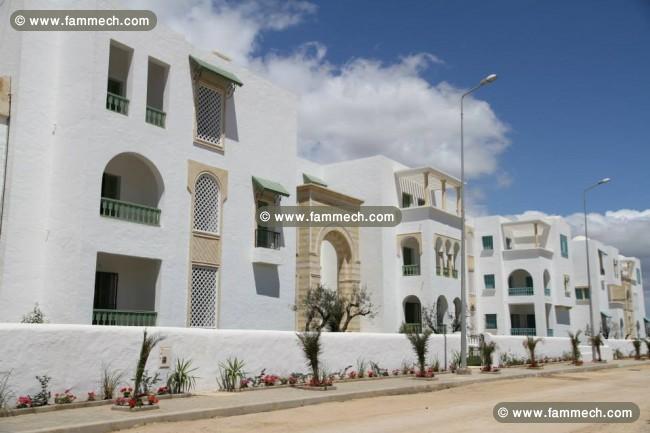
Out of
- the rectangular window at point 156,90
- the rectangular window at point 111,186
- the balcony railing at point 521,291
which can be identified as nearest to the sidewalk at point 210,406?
the rectangular window at point 111,186

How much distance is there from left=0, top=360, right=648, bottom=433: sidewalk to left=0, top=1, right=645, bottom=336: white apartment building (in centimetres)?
552

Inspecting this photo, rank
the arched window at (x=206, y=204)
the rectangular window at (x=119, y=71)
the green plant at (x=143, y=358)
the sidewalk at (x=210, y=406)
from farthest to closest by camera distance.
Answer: the arched window at (x=206, y=204) → the rectangular window at (x=119, y=71) → the green plant at (x=143, y=358) → the sidewalk at (x=210, y=406)

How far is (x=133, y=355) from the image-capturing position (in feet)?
43.9

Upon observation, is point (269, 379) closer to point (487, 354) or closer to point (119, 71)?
point (119, 71)

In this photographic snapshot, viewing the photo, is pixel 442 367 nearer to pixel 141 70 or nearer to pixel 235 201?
pixel 235 201

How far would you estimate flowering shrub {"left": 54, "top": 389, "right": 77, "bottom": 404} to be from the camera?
38.6 feet

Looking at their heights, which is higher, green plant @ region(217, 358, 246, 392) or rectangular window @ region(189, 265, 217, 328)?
rectangular window @ region(189, 265, 217, 328)

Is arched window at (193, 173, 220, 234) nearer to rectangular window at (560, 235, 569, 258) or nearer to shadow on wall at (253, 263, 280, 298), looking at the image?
shadow on wall at (253, 263, 280, 298)

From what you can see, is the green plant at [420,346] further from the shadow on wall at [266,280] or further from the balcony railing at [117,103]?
the balcony railing at [117,103]

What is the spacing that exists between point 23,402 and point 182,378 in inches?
148

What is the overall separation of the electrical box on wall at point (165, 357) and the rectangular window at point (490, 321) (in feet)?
112

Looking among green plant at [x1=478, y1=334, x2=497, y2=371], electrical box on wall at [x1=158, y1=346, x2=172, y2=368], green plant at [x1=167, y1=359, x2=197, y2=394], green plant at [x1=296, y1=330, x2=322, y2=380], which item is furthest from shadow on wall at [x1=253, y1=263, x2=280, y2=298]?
electrical box on wall at [x1=158, y1=346, x2=172, y2=368]

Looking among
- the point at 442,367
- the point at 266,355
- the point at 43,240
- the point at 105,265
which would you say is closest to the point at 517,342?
the point at 442,367

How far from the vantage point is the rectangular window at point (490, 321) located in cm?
4462
